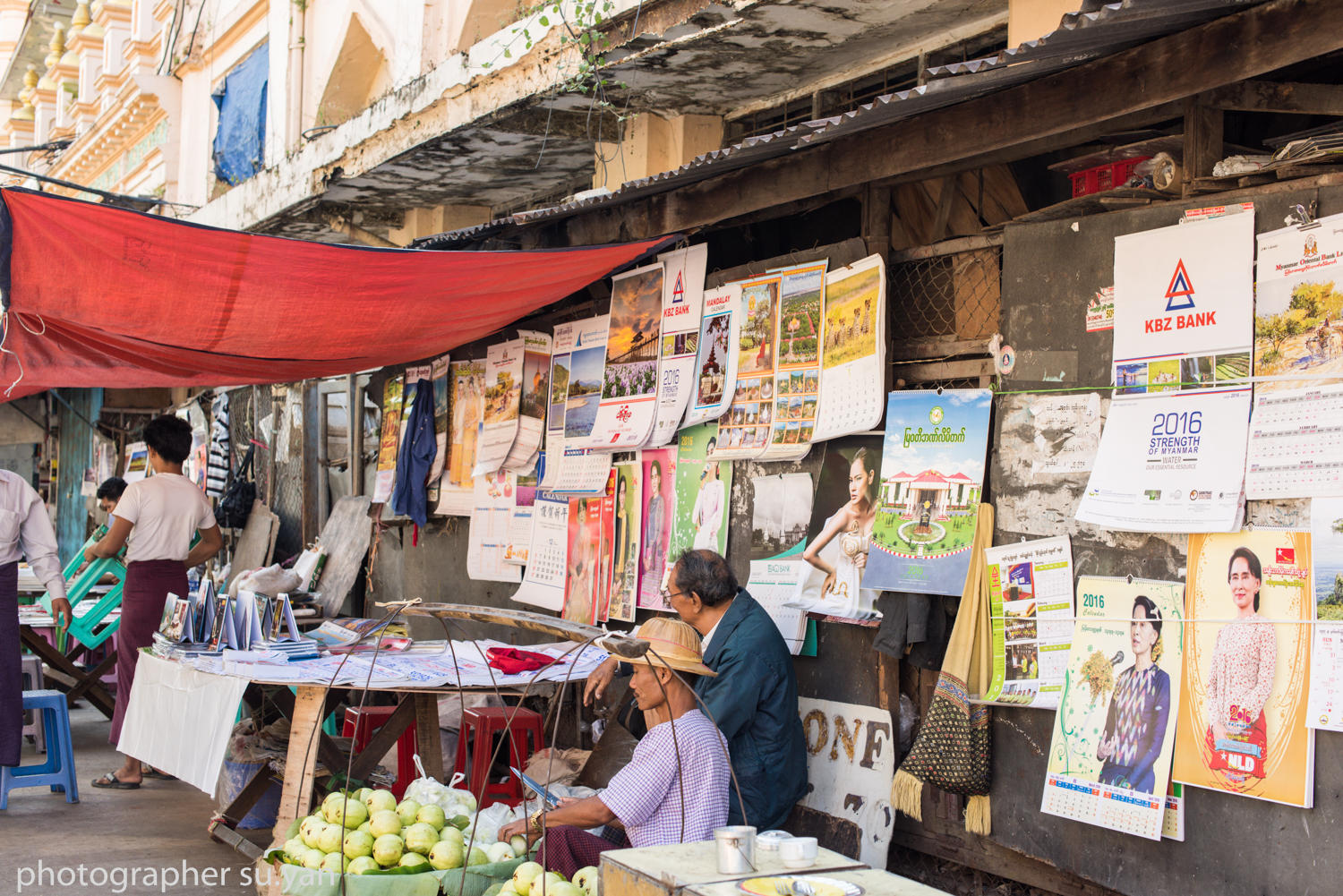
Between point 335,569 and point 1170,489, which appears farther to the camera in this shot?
point 335,569

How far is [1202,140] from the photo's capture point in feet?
10.2

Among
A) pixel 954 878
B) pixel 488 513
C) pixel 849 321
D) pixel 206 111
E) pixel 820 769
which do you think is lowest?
pixel 954 878

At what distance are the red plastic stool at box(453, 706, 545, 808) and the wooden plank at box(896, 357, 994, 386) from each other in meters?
2.06

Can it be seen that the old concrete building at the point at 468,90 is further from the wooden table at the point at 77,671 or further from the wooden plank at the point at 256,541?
the wooden table at the point at 77,671

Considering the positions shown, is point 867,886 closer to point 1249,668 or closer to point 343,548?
point 1249,668

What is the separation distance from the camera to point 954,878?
12.6ft

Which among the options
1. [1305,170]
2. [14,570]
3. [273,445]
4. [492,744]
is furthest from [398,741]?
[273,445]

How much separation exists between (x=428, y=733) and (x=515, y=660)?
484mm

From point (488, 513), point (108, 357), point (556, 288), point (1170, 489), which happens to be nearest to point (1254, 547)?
point (1170, 489)

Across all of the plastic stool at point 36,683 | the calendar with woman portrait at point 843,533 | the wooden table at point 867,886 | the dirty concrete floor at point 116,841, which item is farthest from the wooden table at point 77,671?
the wooden table at point 867,886

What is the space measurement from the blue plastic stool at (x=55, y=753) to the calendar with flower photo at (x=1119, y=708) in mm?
4873

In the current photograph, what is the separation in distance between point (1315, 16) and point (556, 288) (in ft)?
10.5

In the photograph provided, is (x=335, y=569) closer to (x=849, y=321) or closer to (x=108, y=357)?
(x=108, y=357)

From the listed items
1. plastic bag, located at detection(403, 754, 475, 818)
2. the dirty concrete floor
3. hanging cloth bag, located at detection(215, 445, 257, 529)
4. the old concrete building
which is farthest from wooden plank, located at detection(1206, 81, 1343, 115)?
hanging cloth bag, located at detection(215, 445, 257, 529)
